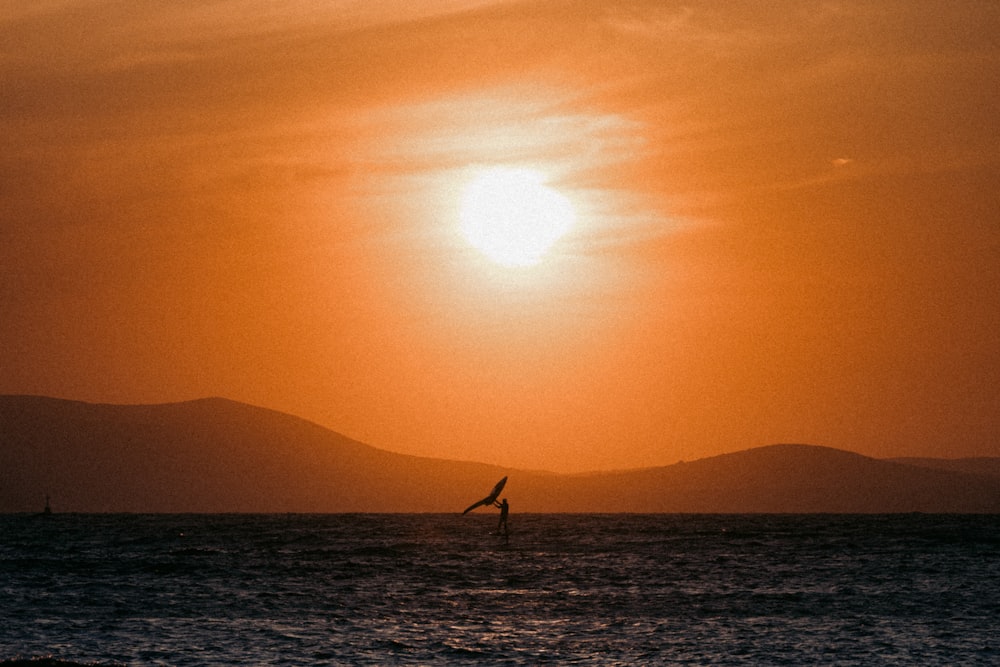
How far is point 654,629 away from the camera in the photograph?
44.5 metres

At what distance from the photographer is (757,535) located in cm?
12156

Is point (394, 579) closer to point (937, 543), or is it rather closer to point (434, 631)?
point (434, 631)

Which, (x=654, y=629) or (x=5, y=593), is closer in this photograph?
(x=654, y=629)

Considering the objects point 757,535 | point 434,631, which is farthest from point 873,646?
point 757,535

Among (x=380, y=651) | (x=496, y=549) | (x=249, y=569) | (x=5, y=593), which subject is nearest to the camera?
(x=380, y=651)

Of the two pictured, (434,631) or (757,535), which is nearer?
(434,631)

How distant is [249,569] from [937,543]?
5616 centimetres

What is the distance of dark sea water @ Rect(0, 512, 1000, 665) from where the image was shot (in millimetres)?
39062

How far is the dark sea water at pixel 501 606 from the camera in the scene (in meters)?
39.1

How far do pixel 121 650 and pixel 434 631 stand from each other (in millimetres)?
10142

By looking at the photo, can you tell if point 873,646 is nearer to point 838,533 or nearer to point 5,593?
point 5,593

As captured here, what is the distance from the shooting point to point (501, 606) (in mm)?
51438

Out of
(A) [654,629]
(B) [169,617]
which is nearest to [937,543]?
(A) [654,629]

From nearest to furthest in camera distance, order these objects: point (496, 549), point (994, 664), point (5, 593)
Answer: point (994, 664)
point (5, 593)
point (496, 549)
